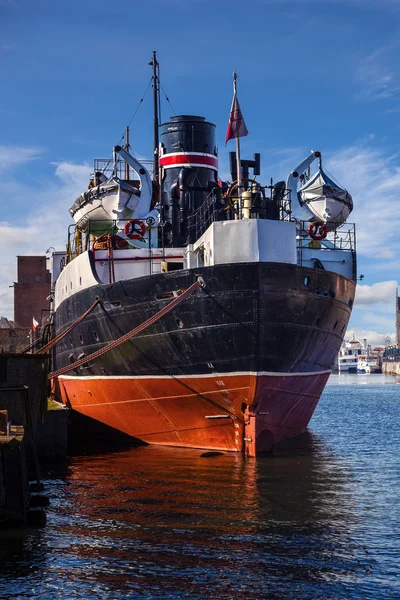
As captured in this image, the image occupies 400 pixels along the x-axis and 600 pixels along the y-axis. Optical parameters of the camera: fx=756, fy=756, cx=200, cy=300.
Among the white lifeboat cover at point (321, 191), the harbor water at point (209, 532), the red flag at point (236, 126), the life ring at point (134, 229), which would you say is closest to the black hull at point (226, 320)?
the life ring at point (134, 229)

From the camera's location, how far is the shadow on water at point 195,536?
37.6ft

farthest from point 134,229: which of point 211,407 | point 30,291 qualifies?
point 30,291

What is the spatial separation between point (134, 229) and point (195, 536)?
1501 cm

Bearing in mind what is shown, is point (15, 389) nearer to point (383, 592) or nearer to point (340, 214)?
point (383, 592)

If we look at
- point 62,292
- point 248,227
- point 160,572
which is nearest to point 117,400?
point 248,227

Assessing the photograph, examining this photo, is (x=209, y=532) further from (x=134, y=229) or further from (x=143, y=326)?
(x=134, y=229)

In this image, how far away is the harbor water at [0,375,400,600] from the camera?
11445mm

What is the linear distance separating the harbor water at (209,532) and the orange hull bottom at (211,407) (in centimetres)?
64

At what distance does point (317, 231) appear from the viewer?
27.4 metres

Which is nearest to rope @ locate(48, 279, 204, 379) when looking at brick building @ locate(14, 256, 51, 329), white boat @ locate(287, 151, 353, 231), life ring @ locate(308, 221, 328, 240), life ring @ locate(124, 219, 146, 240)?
life ring @ locate(124, 219, 146, 240)

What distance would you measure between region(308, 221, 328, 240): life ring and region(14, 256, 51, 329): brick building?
45.6 meters

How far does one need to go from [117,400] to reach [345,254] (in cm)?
1063

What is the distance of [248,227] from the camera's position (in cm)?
2230

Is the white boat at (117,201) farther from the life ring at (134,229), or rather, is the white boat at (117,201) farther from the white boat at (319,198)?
the white boat at (319,198)
